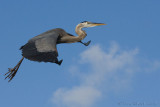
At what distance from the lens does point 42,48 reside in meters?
14.4

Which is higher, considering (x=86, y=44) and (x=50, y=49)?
(x=86, y=44)

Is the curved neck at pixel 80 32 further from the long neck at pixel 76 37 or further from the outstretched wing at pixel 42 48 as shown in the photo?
the outstretched wing at pixel 42 48

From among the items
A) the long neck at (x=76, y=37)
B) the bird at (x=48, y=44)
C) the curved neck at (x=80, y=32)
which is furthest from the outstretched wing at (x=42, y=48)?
the curved neck at (x=80, y=32)

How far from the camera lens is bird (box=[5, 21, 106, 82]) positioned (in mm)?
13541

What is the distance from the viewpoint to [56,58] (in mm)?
13219

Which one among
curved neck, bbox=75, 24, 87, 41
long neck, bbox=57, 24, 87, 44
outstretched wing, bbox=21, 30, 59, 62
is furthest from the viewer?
curved neck, bbox=75, 24, 87, 41

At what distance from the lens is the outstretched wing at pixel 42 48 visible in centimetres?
1345

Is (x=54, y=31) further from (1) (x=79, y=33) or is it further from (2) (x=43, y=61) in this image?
(2) (x=43, y=61)

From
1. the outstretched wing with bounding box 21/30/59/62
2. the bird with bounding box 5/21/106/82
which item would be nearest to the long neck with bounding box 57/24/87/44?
the bird with bounding box 5/21/106/82

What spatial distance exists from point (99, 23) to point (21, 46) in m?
4.72

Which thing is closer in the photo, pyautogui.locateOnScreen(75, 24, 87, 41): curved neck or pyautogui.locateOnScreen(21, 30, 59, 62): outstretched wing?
pyautogui.locateOnScreen(21, 30, 59, 62): outstretched wing

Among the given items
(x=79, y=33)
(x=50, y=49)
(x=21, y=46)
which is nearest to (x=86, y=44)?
(x=79, y=33)

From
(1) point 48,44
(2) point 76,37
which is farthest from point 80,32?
(1) point 48,44

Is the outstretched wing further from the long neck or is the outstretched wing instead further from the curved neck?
the curved neck
